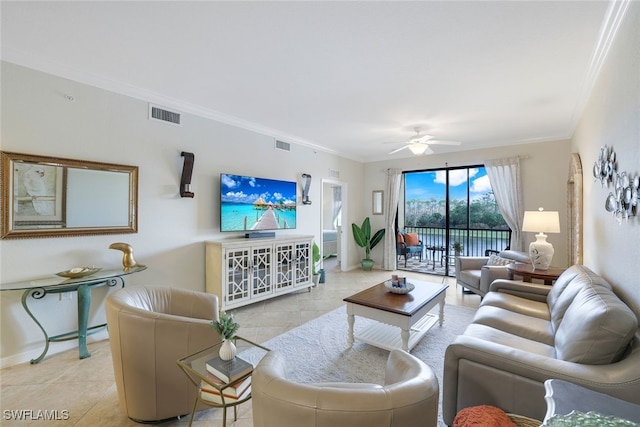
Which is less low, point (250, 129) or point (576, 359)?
point (250, 129)

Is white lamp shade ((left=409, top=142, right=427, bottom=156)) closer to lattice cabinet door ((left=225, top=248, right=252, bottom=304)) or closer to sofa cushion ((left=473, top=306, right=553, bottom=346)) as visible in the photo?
sofa cushion ((left=473, top=306, right=553, bottom=346))

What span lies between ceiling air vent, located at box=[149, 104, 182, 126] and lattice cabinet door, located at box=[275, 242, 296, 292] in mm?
2143

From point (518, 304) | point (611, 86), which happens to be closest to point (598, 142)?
point (611, 86)

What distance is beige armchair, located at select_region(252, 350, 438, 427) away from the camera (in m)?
0.86

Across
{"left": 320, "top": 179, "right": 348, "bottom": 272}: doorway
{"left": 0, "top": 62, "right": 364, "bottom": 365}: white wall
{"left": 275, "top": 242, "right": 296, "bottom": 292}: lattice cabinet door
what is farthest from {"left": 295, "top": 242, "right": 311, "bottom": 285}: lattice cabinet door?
{"left": 0, "top": 62, "right": 364, "bottom": 365}: white wall

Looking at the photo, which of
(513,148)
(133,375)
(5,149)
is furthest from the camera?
(513,148)

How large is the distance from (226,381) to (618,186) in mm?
2691

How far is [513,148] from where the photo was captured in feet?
16.5

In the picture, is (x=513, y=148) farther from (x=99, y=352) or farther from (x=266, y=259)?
(x=99, y=352)

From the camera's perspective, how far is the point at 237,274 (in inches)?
144

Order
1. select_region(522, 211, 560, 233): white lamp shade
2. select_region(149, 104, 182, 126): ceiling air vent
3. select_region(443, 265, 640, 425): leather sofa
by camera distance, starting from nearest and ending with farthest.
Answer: select_region(443, 265, 640, 425): leather sofa
select_region(149, 104, 182, 126): ceiling air vent
select_region(522, 211, 560, 233): white lamp shade

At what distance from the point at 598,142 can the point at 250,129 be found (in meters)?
4.09

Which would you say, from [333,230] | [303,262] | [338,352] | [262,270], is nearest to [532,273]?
[338,352]

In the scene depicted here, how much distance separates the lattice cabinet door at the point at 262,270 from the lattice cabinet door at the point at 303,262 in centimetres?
55
